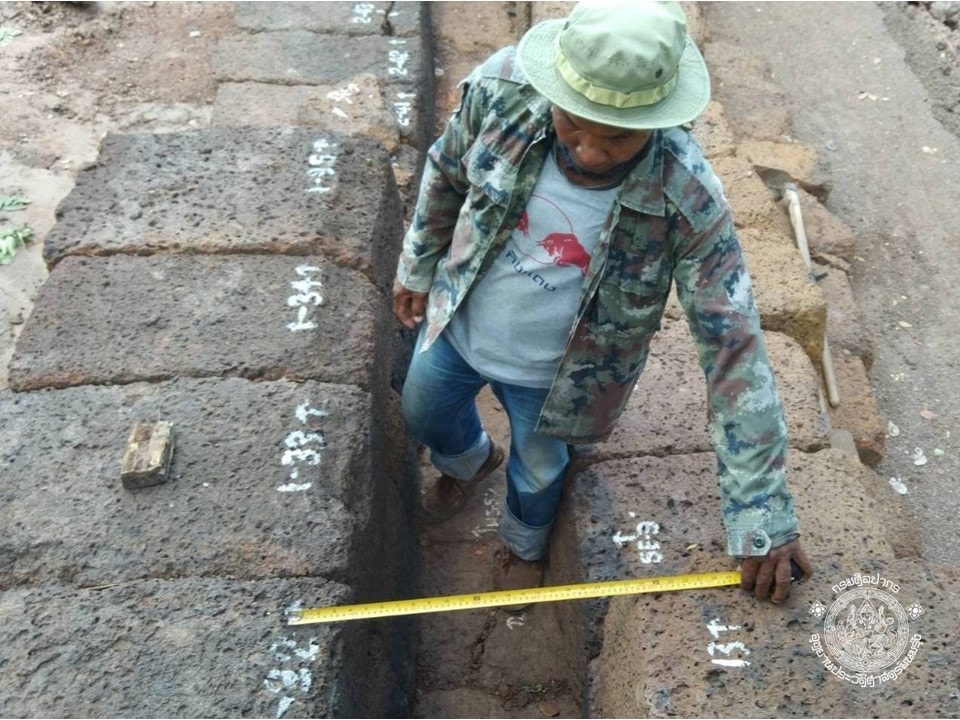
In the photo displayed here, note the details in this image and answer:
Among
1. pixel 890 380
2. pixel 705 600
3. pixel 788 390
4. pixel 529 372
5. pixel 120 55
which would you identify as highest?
pixel 529 372

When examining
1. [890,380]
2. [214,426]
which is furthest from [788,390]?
[214,426]

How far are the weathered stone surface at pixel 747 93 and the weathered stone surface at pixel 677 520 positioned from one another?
2.85m

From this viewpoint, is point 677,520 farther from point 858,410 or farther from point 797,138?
point 797,138

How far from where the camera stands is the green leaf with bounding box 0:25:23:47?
4809mm

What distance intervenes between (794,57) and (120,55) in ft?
13.8

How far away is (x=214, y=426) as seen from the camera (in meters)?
2.46

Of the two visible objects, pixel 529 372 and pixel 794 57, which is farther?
pixel 794 57

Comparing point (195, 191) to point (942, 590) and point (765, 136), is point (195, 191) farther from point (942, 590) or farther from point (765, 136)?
point (765, 136)

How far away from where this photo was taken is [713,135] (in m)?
4.31

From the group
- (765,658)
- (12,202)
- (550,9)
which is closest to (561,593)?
(765,658)

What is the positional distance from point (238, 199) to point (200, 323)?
554mm

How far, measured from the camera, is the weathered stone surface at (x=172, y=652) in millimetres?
1910

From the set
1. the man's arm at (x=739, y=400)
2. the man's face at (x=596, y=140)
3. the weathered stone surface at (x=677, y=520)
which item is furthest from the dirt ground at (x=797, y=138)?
the man's face at (x=596, y=140)

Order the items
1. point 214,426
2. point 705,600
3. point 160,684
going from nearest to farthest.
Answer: point 160,684 → point 705,600 → point 214,426
